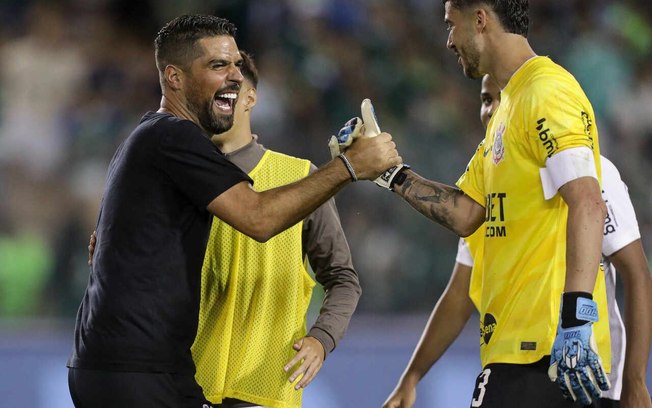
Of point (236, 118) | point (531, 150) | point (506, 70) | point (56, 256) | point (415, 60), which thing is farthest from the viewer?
point (415, 60)

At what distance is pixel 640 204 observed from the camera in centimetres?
807

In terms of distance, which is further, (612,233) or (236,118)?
(236,118)

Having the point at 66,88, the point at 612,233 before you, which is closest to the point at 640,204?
the point at 612,233

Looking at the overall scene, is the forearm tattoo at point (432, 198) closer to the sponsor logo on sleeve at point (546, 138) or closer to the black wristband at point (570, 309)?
the sponsor logo on sleeve at point (546, 138)

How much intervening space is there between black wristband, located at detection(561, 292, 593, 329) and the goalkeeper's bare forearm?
0.83 metres

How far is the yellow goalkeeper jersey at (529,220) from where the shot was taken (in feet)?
12.8

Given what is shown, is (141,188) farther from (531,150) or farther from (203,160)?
(531,150)

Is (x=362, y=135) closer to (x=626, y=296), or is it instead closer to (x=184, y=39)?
(x=184, y=39)

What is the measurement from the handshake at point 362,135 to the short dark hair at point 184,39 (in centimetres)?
64

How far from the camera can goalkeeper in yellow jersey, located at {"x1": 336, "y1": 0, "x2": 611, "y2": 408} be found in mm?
3664

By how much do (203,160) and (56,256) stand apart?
13.3 ft

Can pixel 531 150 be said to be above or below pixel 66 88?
below

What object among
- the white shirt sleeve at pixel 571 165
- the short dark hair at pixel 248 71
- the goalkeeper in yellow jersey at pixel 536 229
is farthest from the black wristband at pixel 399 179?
the short dark hair at pixel 248 71

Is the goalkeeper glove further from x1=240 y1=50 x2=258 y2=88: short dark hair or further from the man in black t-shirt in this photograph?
x1=240 y1=50 x2=258 y2=88: short dark hair
